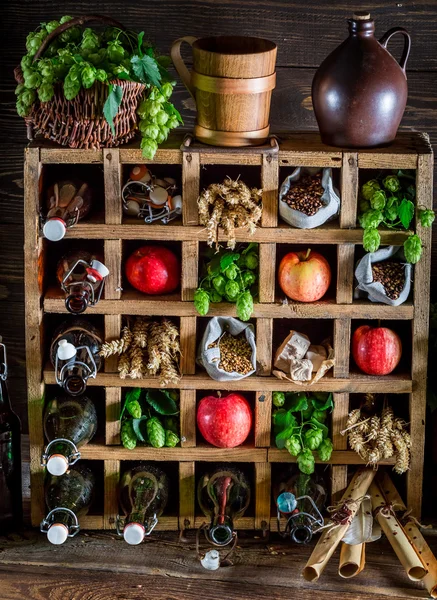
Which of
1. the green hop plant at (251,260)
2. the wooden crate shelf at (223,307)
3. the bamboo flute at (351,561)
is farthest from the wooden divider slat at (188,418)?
the bamboo flute at (351,561)

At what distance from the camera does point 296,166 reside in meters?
2.04

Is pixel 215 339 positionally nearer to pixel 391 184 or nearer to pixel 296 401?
pixel 296 401

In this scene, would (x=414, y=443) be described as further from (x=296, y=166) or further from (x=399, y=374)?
(x=296, y=166)

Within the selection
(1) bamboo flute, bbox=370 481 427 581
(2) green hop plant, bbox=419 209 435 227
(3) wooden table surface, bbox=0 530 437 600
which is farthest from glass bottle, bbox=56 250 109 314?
(1) bamboo flute, bbox=370 481 427 581

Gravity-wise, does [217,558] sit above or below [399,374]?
below

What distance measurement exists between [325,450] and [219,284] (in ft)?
1.49

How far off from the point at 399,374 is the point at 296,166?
53 centimetres

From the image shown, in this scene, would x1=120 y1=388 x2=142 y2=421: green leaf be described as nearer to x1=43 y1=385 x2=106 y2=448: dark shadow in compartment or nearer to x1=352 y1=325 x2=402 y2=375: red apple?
x1=43 y1=385 x2=106 y2=448: dark shadow in compartment

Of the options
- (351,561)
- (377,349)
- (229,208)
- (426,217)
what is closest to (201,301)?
(229,208)

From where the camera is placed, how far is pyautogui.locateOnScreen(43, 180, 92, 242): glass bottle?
1997 millimetres

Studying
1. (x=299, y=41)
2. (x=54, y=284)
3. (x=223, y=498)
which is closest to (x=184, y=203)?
(x=54, y=284)

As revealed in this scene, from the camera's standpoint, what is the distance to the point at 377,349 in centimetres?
205

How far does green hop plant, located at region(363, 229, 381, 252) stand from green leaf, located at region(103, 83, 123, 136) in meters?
0.58

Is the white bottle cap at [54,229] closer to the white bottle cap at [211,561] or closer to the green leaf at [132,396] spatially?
the green leaf at [132,396]
